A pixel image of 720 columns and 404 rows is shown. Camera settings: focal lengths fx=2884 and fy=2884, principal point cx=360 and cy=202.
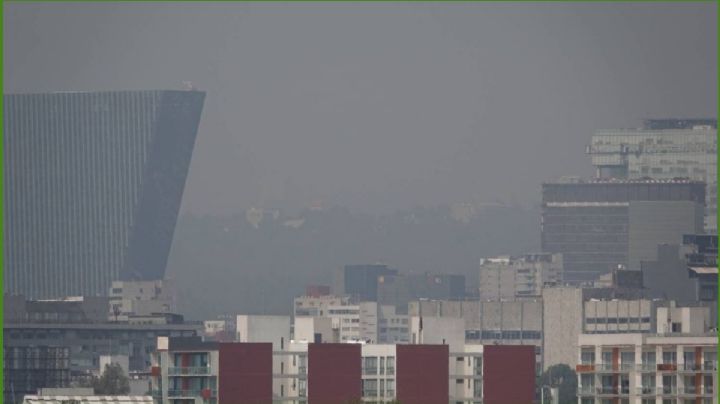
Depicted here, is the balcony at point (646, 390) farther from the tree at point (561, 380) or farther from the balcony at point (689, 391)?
the tree at point (561, 380)

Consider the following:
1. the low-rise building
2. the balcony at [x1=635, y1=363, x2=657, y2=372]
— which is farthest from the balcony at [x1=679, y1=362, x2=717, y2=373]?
the low-rise building

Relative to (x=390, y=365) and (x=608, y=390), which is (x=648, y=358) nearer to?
(x=608, y=390)

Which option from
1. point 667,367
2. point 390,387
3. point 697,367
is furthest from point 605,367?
point 390,387

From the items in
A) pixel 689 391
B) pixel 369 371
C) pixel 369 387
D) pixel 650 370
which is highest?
pixel 369 371

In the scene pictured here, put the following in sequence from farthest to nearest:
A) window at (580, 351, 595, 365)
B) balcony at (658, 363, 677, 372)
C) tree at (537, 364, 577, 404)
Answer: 1. tree at (537, 364, 577, 404)
2. window at (580, 351, 595, 365)
3. balcony at (658, 363, 677, 372)

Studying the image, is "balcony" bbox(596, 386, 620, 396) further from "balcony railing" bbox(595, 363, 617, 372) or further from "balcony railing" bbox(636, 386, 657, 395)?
"balcony railing" bbox(636, 386, 657, 395)

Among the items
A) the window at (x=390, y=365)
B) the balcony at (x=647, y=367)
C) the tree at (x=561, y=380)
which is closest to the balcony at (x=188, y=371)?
the window at (x=390, y=365)

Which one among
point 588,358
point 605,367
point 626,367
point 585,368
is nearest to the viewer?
point 626,367
